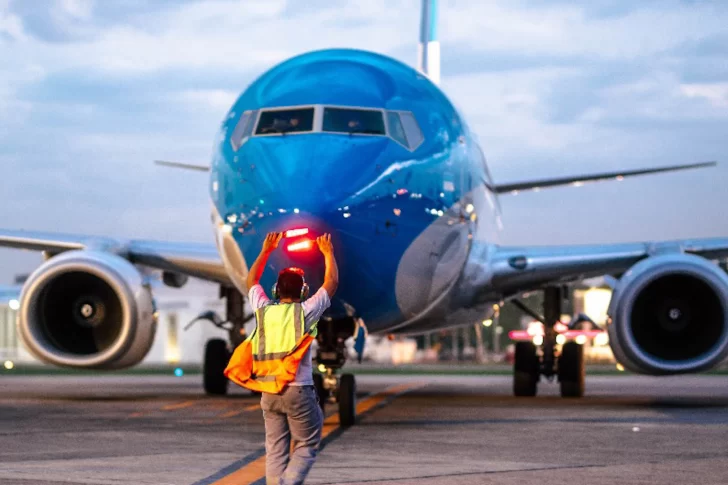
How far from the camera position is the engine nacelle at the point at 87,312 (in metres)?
16.1

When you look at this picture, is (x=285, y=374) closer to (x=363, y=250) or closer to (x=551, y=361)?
(x=363, y=250)

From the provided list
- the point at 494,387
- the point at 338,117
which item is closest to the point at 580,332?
the point at 494,387

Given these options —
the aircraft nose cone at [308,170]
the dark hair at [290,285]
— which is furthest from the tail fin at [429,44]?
the dark hair at [290,285]

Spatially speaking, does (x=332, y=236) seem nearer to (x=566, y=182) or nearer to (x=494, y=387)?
(x=566, y=182)

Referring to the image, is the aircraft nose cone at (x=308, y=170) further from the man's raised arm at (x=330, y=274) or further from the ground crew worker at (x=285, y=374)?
the ground crew worker at (x=285, y=374)

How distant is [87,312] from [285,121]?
500 cm

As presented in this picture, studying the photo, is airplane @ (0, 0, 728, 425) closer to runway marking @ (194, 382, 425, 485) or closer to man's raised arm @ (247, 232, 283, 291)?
runway marking @ (194, 382, 425, 485)

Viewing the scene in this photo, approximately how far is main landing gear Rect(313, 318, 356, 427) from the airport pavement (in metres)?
0.26

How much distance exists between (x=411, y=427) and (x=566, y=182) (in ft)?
22.0

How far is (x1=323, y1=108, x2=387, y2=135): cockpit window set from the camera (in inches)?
495

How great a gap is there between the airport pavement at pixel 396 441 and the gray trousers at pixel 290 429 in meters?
0.97

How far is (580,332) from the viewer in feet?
Result: 79.0

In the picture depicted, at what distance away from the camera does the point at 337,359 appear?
13.0m

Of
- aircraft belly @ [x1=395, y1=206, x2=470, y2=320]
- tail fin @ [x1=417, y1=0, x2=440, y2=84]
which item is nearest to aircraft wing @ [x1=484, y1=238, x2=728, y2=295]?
aircraft belly @ [x1=395, y1=206, x2=470, y2=320]
